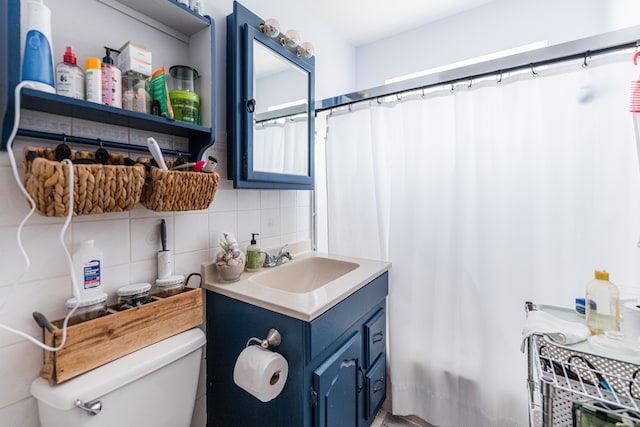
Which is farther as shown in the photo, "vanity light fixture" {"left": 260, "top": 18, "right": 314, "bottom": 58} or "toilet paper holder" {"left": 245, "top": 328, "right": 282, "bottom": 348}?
"vanity light fixture" {"left": 260, "top": 18, "right": 314, "bottom": 58}

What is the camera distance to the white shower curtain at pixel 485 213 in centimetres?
105

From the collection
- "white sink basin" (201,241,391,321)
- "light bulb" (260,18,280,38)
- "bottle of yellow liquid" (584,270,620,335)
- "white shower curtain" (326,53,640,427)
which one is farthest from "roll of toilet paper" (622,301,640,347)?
"light bulb" (260,18,280,38)

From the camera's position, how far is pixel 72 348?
686 mm

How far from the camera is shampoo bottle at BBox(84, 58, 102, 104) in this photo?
0.74m

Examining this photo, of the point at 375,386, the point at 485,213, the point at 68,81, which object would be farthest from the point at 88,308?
the point at 485,213

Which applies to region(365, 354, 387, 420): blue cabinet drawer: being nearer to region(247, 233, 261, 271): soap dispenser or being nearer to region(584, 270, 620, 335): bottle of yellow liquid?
region(247, 233, 261, 271): soap dispenser

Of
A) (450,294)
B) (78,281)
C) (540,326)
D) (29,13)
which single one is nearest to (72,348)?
(78,281)

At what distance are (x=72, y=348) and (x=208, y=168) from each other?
0.62 meters

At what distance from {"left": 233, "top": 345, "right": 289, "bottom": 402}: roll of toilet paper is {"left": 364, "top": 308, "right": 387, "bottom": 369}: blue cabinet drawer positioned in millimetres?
516

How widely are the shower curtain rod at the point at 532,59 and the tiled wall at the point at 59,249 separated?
3.21ft

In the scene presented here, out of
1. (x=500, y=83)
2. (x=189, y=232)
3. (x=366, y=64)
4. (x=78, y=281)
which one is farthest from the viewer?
(x=366, y=64)

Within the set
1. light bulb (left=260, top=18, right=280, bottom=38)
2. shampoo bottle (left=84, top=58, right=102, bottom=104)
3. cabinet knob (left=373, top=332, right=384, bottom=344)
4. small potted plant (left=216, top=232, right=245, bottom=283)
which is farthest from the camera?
cabinet knob (left=373, top=332, right=384, bottom=344)

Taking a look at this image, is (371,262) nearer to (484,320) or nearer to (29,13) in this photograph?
(484,320)

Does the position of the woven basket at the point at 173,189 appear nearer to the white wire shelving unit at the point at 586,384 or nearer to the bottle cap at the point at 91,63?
the bottle cap at the point at 91,63
